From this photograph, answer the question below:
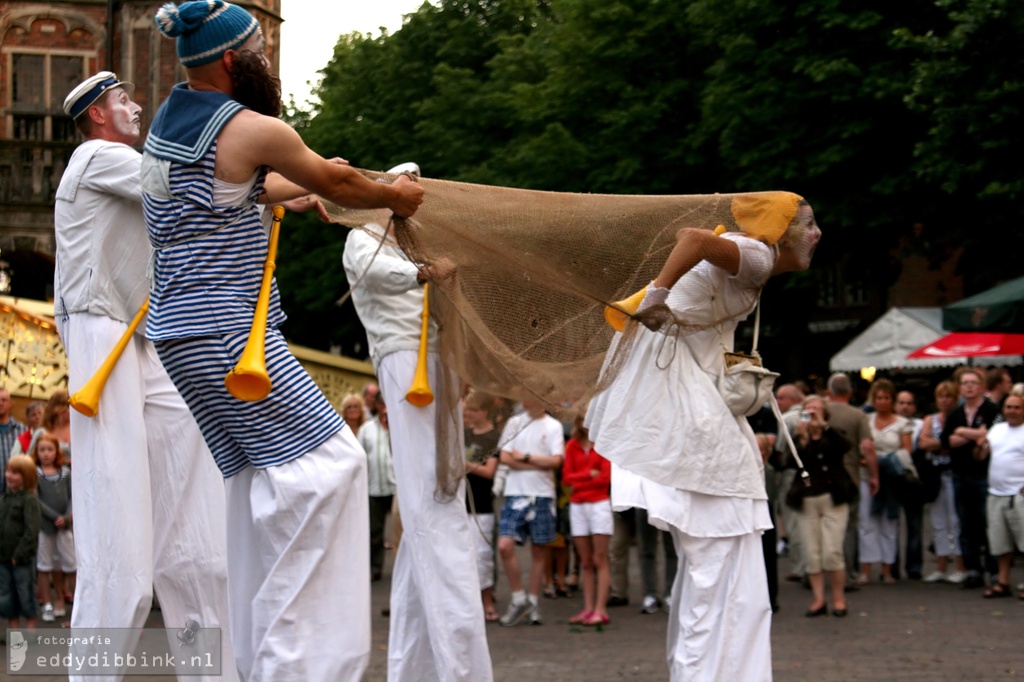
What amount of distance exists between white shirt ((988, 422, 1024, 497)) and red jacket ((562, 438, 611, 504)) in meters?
3.50

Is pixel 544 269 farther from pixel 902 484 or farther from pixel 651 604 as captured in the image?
pixel 902 484

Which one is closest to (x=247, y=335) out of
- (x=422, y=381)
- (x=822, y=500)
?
(x=422, y=381)

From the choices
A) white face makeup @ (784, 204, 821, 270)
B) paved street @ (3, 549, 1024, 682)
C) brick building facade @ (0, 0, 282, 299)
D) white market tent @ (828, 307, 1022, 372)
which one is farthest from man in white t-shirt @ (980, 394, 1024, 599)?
brick building facade @ (0, 0, 282, 299)

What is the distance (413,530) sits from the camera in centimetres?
666

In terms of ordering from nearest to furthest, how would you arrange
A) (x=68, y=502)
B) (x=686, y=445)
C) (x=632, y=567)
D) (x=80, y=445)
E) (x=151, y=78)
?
1. (x=80, y=445)
2. (x=686, y=445)
3. (x=68, y=502)
4. (x=632, y=567)
5. (x=151, y=78)

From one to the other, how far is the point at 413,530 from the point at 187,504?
1.32 m

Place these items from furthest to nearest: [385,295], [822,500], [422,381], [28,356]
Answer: [28,356]
[822,500]
[385,295]
[422,381]

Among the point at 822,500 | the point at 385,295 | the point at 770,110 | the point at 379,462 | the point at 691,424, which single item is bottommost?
the point at 822,500

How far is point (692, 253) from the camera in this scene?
582cm

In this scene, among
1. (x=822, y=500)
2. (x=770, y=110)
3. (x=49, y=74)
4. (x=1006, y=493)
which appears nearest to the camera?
(x=822, y=500)

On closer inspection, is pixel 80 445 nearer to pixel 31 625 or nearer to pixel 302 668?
pixel 302 668

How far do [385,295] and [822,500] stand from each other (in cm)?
695

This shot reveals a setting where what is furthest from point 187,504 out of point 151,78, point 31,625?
point 151,78

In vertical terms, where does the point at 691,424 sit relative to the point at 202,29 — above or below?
below
